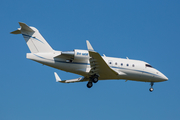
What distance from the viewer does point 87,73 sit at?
88.8 feet

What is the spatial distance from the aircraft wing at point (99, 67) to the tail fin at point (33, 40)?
4.33 m

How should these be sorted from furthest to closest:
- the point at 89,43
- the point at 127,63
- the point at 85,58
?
the point at 127,63 < the point at 85,58 < the point at 89,43

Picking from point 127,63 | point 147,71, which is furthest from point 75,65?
point 147,71

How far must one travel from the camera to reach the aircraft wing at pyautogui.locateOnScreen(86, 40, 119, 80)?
25.0 meters

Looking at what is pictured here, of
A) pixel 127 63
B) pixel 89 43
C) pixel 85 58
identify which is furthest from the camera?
pixel 127 63

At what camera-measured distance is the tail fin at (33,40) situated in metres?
26.1

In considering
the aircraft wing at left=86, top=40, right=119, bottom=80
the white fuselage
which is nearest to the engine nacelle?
the white fuselage

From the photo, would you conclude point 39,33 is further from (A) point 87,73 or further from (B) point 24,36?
(A) point 87,73

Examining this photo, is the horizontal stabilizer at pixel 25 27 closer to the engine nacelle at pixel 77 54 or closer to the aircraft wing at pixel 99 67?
the engine nacelle at pixel 77 54

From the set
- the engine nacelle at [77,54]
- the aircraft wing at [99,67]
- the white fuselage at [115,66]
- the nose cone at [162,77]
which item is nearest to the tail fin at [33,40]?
the white fuselage at [115,66]

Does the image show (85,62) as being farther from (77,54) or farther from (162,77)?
(162,77)

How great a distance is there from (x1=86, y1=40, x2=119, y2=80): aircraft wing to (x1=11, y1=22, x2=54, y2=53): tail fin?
433cm

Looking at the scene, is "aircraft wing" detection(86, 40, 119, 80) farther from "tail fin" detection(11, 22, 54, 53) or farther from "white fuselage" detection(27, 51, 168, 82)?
"tail fin" detection(11, 22, 54, 53)

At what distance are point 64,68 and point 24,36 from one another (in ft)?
15.9
